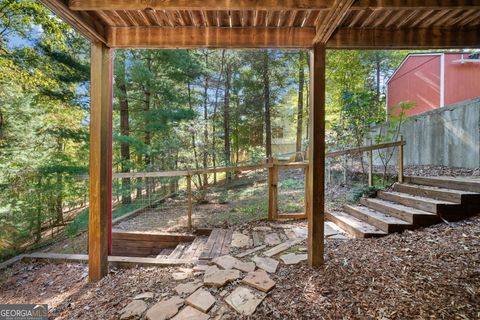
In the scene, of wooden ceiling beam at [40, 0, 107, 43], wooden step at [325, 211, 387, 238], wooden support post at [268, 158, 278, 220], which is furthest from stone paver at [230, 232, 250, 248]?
wooden ceiling beam at [40, 0, 107, 43]

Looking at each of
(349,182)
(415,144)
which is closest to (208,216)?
(349,182)

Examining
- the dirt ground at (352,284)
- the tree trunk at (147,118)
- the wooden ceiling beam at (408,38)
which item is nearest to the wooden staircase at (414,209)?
Answer: the dirt ground at (352,284)

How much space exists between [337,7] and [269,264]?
265cm

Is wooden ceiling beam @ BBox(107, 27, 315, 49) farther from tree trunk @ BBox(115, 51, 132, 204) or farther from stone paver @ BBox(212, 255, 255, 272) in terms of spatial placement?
tree trunk @ BBox(115, 51, 132, 204)

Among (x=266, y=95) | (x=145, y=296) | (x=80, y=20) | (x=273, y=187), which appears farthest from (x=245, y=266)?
(x=266, y=95)

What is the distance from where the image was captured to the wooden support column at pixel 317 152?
2529mm

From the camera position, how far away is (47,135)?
17.9 feet

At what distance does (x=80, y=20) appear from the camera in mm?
2098

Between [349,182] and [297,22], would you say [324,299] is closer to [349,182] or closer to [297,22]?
[297,22]

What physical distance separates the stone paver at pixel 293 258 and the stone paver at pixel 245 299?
27.7 inches

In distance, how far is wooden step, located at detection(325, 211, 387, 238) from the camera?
3229 mm

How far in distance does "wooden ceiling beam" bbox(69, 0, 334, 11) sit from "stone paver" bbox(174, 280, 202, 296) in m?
A: 2.64

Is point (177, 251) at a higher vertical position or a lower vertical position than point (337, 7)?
lower

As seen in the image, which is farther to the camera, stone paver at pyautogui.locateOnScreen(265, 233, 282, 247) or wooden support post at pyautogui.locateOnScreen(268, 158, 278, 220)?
wooden support post at pyautogui.locateOnScreen(268, 158, 278, 220)
